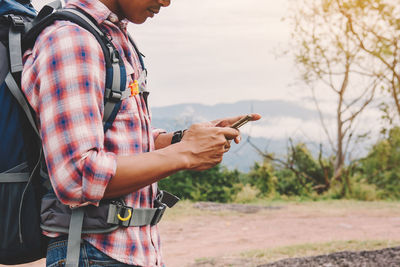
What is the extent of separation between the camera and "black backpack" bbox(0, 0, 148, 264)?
1.44 m

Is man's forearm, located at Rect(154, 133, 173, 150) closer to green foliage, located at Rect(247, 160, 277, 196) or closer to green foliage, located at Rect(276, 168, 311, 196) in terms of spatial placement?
green foliage, located at Rect(247, 160, 277, 196)

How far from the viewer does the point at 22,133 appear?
148 centimetres

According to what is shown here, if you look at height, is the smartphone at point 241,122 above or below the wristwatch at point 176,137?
above

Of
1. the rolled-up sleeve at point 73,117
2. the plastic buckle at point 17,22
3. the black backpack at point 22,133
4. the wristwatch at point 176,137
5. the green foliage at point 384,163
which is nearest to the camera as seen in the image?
the rolled-up sleeve at point 73,117

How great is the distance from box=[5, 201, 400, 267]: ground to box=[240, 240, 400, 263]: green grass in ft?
0.04

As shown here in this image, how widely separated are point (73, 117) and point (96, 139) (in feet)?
0.25

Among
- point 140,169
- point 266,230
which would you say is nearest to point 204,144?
point 140,169

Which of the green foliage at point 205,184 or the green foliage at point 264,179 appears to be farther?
the green foliage at point 264,179

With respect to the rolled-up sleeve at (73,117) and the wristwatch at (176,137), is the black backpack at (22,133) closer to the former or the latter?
the rolled-up sleeve at (73,117)

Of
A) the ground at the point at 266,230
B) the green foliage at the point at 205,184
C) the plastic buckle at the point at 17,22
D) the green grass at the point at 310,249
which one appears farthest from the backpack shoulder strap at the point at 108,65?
the green foliage at the point at 205,184

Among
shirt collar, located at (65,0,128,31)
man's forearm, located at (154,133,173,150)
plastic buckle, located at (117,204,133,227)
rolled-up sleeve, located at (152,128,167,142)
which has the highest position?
shirt collar, located at (65,0,128,31)

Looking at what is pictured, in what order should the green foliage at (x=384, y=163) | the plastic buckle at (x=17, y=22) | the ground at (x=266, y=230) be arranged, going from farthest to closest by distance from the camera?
the green foliage at (x=384, y=163) → the ground at (x=266, y=230) → the plastic buckle at (x=17, y=22)

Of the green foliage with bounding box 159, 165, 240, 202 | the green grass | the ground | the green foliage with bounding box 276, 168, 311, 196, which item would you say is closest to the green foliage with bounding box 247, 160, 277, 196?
the green foliage with bounding box 276, 168, 311, 196

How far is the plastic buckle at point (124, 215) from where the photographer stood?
146cm
